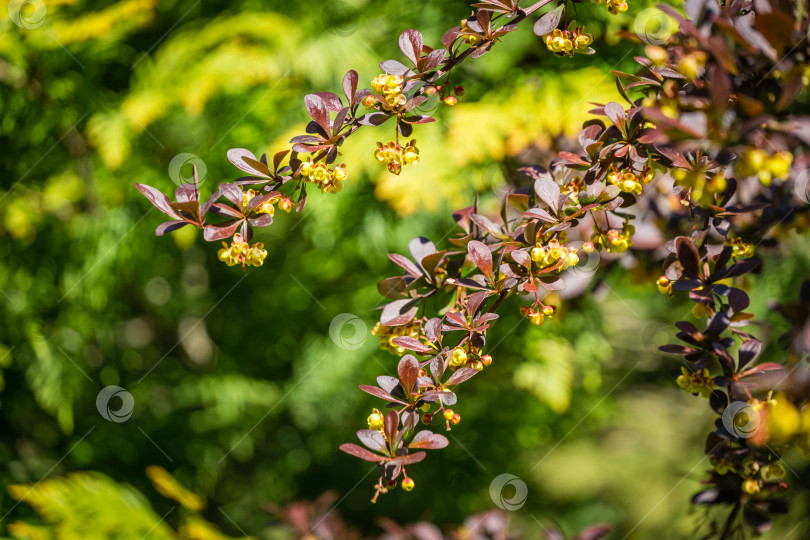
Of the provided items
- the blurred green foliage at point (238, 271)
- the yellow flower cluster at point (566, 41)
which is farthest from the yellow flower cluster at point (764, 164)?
the blurred green foliage at point (238, 271)

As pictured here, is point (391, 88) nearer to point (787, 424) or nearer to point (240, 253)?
point (240, 253)

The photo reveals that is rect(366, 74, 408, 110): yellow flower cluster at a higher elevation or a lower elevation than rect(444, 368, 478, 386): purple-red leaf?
higher

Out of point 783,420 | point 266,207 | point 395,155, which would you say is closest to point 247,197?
point 266,207

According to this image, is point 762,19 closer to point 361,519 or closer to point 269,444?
point 269,444

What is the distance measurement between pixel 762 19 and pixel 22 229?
1.52 metres

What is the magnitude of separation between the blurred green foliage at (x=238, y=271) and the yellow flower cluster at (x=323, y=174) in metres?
0.53

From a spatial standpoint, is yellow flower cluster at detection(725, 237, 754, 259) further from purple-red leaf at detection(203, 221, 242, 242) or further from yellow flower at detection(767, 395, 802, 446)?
purple-red leaf at detection(203, 221, 242, 242)

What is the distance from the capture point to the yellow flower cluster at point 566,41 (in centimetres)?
55

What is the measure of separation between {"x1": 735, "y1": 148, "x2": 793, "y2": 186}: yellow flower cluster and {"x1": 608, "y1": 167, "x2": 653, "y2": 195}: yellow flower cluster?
0.31 feet

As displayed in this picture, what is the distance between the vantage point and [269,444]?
5.44ft

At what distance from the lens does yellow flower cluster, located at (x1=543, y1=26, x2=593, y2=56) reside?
55 cm

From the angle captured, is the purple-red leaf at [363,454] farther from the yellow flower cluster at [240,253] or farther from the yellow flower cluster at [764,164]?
the yellow flower cluster at [764,164]

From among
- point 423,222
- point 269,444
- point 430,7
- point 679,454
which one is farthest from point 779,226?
point 679,454

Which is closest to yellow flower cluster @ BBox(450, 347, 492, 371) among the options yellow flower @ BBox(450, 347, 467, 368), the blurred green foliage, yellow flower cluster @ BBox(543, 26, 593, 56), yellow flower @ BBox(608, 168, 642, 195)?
yellow flower @ BBox(450, 347, 467, 368)
